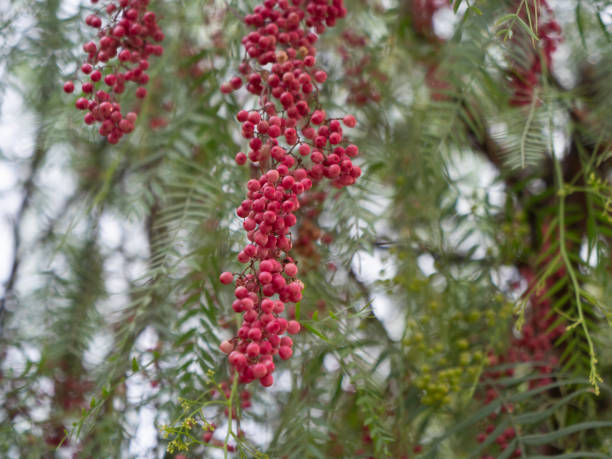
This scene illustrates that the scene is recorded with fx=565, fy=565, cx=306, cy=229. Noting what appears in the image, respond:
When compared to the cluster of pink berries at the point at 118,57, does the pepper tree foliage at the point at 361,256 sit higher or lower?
lower

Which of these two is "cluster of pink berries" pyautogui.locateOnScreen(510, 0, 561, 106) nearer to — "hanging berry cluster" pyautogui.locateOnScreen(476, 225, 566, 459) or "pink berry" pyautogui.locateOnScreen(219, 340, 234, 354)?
"hanging berry cluster" pyautogui.locateOnScreen(476, 225, 566, 459)

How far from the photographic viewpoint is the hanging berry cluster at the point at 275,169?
0.53 meters

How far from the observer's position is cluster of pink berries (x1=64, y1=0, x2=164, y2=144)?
0.71 m

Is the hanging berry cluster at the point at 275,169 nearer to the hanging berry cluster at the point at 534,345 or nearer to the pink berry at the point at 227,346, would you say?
the pink berry at the point at 227,346

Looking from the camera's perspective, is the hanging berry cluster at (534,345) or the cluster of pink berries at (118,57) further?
the hanging berry cluster at (534,345)

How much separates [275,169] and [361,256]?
1.05ft

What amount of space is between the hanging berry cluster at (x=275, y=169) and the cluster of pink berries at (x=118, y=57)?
133 mm

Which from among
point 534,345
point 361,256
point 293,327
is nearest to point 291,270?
point 293,327

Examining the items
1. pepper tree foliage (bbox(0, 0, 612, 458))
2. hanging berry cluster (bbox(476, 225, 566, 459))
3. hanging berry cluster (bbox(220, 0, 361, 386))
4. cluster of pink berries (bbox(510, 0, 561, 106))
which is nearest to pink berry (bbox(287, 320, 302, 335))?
hanging berry cluster (bbox(220, 0, 361, 386))

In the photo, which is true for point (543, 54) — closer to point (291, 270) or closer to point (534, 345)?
point (534, 345)

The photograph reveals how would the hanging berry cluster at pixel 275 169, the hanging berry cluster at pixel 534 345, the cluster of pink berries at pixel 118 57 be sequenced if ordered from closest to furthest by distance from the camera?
the hanging berry cluster at pixel 275 169
the cluster of pink berries at pixel 118 57
the hanging berry cluster at pixel 534 345

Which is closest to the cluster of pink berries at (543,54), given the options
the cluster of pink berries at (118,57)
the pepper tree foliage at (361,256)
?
the pepper tree foliage at (361,256)

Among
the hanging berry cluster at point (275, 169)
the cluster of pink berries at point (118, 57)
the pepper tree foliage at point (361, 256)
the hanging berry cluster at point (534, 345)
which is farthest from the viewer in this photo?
the hanging berry cluster at point (534, 345)

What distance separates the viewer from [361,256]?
0.88m
